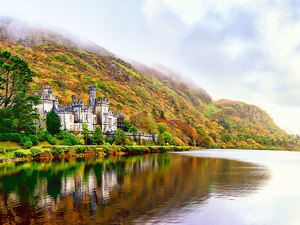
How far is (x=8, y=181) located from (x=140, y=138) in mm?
65643

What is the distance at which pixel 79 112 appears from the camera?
81.4 metres

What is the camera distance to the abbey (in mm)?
76688

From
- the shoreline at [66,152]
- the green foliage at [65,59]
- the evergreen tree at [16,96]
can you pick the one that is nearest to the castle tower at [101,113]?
the shoreline at [66,152]

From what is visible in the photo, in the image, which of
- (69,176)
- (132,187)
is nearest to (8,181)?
(69,176)

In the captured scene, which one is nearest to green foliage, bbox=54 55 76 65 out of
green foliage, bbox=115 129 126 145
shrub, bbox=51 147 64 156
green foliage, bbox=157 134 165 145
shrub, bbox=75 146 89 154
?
green foliage, bbox=157 134 165 145

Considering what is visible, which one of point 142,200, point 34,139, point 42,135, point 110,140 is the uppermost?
point 42,135

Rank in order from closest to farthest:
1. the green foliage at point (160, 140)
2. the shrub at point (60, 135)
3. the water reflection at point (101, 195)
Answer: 1. the water reflection at point (101, 195)
2. the shrub at point (60, 135)
3. the green foliage at point (160, 140)

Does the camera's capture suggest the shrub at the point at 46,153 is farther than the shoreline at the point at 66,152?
Yes

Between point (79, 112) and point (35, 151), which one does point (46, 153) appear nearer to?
point (35, 151)

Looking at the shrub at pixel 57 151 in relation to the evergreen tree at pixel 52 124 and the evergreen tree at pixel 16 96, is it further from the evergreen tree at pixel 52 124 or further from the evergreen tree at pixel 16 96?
the evergreen tree at pixel 52 124

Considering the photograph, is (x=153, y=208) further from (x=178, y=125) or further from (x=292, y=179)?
(x=178, y=125)

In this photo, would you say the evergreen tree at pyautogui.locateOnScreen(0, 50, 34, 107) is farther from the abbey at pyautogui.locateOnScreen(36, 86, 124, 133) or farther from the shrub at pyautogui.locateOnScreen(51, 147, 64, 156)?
the abbey at pyautogui.locateOnScreen(36, 86, 124, 133)

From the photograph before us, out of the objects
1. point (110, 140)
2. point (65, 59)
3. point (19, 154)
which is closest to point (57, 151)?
point (19, 154)

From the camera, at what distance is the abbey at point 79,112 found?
252 ft
